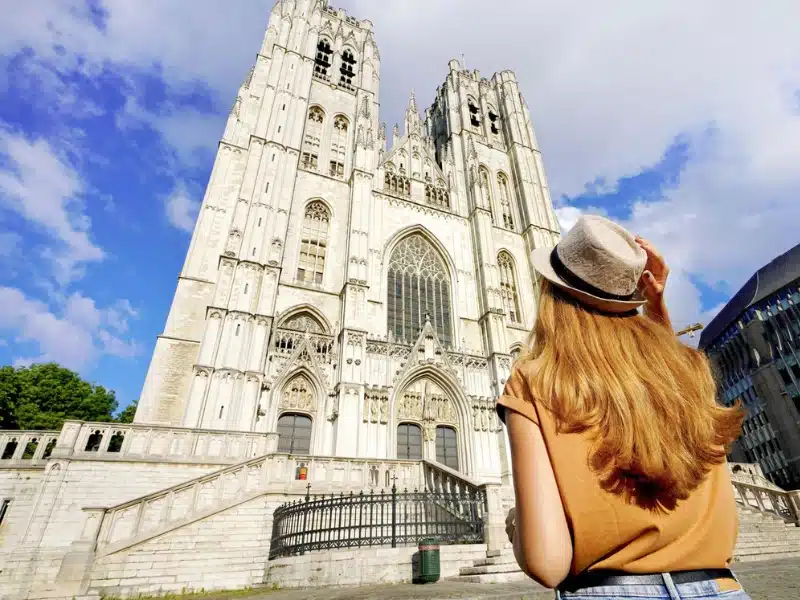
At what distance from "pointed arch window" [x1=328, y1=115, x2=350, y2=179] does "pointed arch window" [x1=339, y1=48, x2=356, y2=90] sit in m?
3.88

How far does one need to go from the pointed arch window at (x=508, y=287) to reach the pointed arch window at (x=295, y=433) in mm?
12264

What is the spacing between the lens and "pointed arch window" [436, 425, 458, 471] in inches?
616

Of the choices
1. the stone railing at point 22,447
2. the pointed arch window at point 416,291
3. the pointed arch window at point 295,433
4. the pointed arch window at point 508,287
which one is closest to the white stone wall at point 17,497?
the stone railing at point 22,447

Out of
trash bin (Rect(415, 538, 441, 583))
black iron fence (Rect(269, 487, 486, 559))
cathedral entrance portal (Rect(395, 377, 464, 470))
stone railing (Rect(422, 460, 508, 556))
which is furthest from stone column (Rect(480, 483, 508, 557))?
cathedral entrance portal (Rect(395, 377, 464, 470))

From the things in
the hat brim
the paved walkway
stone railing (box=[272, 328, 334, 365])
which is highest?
stone railing (box=[272, 328, 334, 365])

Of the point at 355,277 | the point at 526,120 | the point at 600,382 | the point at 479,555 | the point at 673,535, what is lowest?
the point at 479,555

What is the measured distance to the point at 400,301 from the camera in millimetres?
19375

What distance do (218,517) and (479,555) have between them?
15.4ft

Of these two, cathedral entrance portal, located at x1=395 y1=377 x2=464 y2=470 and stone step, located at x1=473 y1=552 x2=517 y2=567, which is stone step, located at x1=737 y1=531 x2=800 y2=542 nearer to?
stone step, located at x1=473 y1=552 x2=517 y2=567

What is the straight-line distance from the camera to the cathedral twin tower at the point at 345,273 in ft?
46.2

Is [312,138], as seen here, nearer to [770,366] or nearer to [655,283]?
[655,283]

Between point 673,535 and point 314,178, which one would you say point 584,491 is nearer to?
point 673,535

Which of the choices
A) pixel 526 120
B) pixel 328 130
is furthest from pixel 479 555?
pixel 526 120

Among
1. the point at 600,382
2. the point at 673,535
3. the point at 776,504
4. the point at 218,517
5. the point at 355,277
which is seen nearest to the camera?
the point at 673,535
